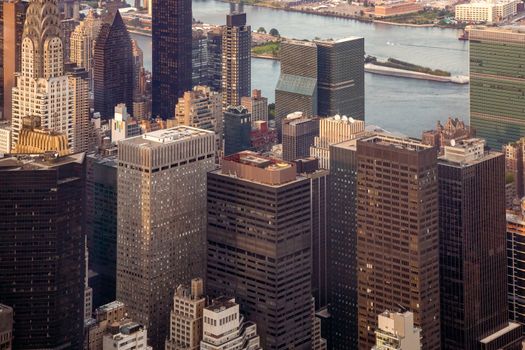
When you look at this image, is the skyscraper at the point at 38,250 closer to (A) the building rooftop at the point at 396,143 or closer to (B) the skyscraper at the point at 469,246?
(A) the building rooftop at the point at 396,143

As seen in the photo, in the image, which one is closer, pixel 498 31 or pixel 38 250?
pixel 38 250

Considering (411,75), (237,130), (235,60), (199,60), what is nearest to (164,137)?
(237,130)

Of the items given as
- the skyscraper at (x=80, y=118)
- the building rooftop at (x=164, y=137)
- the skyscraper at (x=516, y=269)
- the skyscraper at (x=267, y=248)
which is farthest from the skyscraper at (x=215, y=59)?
the skyscraper at (x=267, y=248)

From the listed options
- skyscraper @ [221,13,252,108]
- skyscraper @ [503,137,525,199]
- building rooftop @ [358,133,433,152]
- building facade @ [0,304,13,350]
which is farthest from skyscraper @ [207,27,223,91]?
building facade @ [0,304,13,350]

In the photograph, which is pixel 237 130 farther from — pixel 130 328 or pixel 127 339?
pixel 127 339

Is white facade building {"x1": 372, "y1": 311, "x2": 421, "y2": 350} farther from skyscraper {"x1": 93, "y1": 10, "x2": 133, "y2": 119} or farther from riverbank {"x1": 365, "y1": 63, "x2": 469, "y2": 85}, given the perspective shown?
riverbank {"x1": 365, "y1": 63, "x2": 469, "y2": 85}

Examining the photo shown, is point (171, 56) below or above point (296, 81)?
above
